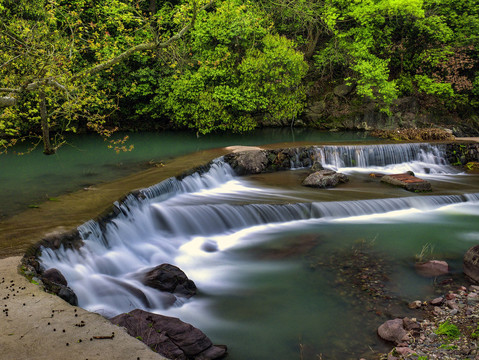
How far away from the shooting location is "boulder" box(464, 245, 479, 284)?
7.72 metres

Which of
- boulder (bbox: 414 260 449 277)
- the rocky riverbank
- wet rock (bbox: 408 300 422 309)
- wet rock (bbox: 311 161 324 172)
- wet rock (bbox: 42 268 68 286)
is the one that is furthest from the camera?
wet rock (bbox: 311 161 324 172)

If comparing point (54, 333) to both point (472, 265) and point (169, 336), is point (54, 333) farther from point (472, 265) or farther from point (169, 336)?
point (472, 265)

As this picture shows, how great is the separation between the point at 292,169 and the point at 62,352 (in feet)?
46.3

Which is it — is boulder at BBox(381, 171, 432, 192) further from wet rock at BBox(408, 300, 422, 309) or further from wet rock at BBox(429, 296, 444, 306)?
wet rock at BBox(408, 300, 422, 309)

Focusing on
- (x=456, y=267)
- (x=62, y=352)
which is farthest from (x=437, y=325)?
(x=62, y=352)

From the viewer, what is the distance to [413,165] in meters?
18.2

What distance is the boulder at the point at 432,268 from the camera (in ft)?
26.6

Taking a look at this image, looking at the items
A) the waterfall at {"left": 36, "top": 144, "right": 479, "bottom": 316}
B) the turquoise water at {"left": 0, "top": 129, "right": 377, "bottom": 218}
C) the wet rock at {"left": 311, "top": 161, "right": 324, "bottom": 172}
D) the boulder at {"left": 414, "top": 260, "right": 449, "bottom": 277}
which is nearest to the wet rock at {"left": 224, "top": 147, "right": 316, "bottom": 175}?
the waterfall at {"left": 36, "top": 144, "right": 479, "bottom": 316}

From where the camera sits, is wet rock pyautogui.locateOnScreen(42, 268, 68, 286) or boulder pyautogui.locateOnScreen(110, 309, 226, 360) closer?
boulder pyautogui.locateOnScreen(110, 309, 226, 360)

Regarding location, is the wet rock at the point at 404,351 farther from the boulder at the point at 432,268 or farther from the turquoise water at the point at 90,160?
the turquoise water at the point at 90,160

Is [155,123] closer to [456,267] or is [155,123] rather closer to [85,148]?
[85,148]

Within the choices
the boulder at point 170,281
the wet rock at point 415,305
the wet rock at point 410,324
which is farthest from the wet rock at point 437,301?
the boulder at point 170,281

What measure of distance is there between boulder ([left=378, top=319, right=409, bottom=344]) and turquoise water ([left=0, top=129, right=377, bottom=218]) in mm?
8275

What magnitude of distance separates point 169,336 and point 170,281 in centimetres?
207
